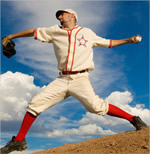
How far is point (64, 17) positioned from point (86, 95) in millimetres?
1927

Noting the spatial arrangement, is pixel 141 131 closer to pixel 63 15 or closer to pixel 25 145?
pixel 25 145

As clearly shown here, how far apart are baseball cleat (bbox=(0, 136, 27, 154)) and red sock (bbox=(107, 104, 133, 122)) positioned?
200 centimetres

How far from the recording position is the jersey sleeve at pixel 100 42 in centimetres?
512

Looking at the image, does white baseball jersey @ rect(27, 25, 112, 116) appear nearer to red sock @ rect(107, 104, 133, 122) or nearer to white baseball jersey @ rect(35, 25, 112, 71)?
white baseball jersey @ rect(35, 25, 112, 71)

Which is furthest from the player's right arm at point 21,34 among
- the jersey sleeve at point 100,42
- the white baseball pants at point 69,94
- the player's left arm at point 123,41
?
the player's left arm at point 123,41

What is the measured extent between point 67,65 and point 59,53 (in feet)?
1.20

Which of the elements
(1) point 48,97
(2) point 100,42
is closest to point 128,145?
(1) point 48,97

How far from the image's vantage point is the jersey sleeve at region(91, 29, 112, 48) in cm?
512

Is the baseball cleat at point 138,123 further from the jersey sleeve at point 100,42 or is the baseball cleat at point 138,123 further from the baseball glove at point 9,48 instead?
the baseball glove at point 9,48

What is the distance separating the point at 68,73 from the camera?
4.73 meters

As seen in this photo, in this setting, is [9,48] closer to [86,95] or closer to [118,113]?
[86,95]

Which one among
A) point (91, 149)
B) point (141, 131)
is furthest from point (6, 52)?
point (141, 131)

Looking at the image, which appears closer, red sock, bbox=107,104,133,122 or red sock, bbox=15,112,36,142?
red sock, bbox=15,112,36,142

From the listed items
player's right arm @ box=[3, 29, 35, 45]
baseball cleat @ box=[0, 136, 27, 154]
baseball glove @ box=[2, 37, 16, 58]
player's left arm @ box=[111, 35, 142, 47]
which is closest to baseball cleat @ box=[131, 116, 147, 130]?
player's left arm @ box=[111, 35, 142, 47]
